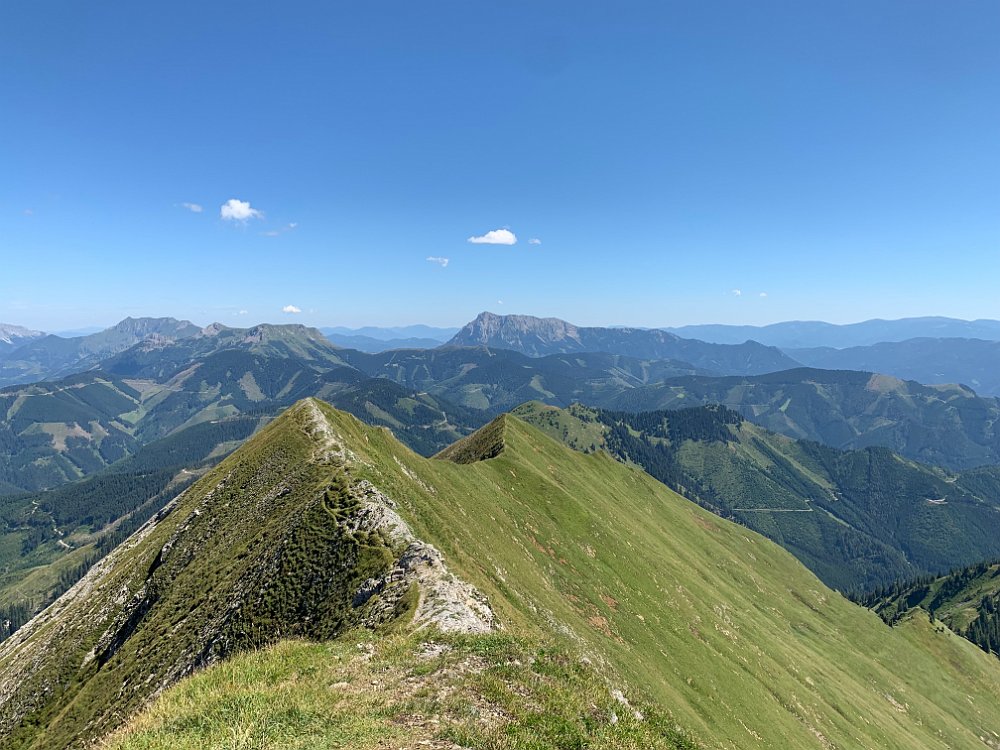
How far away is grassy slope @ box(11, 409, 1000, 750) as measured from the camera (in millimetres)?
52500

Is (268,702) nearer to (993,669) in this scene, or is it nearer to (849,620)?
(849,620)

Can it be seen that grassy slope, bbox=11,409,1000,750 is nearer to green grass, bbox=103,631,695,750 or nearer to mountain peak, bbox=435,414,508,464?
green grass, bbox=103,631,695,750

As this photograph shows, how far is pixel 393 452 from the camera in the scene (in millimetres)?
70375

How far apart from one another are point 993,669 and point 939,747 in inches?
4542

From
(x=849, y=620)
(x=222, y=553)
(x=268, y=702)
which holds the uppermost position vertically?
(x=268, y=702)

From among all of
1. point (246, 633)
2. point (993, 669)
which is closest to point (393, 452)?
point (246, 633)

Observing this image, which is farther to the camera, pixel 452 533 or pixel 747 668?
pixel 747 668

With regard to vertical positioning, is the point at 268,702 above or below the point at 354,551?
above

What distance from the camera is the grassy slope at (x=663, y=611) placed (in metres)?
52.5

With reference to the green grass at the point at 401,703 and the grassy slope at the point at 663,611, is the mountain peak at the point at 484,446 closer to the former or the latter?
the grassy slope at the point at 663,611

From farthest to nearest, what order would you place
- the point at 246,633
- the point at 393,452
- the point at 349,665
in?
the point at 393,452 < the point at 246,633 < the point at 349,665

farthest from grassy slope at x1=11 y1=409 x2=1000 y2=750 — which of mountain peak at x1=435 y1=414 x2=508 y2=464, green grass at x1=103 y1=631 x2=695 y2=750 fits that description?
mountain peak at x1=435 y1=414 x2=508 y2=464

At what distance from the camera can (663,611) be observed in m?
77.6

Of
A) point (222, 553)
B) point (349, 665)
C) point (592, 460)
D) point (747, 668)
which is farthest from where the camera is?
point (592, 460)
